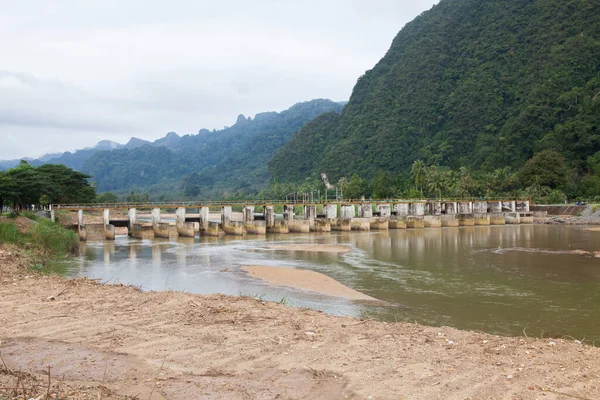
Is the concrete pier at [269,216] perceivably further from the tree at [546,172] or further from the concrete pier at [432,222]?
the tree at [546,172]

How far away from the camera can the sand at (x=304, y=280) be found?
785 inches

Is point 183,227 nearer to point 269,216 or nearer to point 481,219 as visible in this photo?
point 269,216

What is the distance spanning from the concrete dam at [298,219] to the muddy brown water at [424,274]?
6456 millimetres

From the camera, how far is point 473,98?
134 metres

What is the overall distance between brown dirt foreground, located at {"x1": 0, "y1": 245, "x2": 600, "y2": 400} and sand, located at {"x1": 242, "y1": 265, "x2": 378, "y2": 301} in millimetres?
8519

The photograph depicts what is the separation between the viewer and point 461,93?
452 ft

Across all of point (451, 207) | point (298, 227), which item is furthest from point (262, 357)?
point (451, 207)

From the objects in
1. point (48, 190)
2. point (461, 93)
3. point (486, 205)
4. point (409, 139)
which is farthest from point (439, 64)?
point (48, 190)

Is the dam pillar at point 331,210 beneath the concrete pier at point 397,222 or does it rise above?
above

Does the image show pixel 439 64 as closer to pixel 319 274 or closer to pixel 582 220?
pixel 582 220

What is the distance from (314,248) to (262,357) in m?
32.0

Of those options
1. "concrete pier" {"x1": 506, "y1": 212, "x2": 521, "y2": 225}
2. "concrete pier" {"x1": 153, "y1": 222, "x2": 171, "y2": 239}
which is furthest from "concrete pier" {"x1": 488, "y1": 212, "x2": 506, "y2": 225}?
"concrete pier" {"x1": 153, "y1": 222, "x2": 171, "y2": 239}

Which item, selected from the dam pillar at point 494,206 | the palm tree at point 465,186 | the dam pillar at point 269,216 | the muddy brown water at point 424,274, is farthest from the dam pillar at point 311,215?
the palm tree at point 465,186

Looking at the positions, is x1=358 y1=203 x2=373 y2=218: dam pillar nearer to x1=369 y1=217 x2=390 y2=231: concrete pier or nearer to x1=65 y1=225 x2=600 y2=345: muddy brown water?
x1=369 y1=217 x2=390 y2=231: concrete pier
